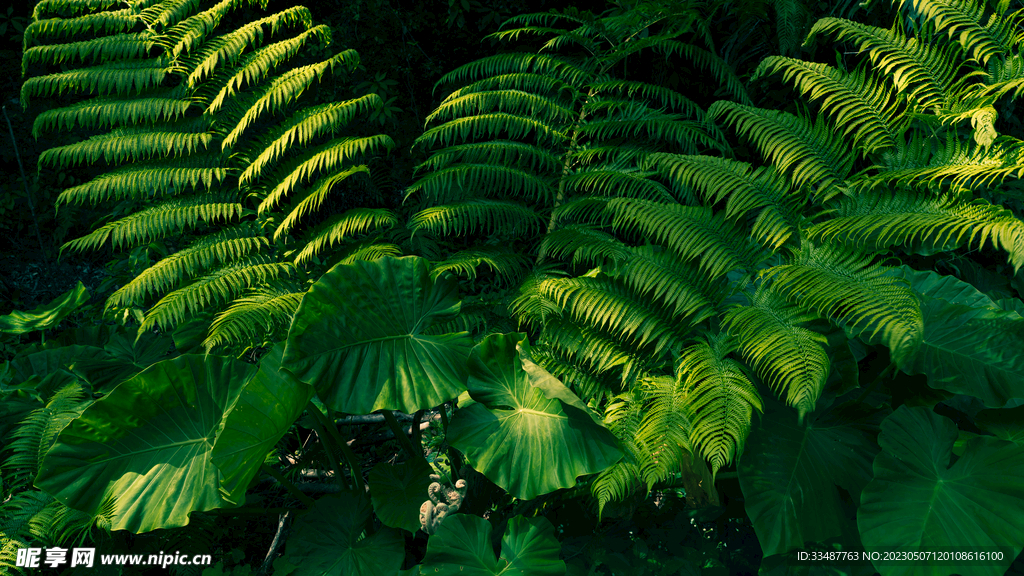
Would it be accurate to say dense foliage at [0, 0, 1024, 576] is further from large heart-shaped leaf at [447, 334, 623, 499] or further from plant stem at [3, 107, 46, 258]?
plant stem at [3, 107, 46, 258]

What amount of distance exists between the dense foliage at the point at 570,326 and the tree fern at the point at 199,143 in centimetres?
1

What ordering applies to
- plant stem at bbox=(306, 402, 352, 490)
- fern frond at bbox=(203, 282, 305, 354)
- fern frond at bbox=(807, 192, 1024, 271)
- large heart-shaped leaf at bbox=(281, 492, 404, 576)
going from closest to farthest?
fern frond at bbox=(807, 192, 1024, 271) < large heart-shaped leaf at bbox=(281, 492, 404, 576) < plant stem at bbox=(306, 402, 352, 490) < fern frond at bbox=(203, 282, 305, 354)

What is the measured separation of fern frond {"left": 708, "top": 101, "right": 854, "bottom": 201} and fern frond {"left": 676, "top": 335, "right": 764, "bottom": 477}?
23.3 inches

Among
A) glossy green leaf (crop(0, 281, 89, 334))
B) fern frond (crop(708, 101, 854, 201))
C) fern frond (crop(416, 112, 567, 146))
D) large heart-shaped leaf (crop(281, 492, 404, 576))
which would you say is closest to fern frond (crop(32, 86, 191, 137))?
glossy green leaf (crop(0, 281, 89, 334))

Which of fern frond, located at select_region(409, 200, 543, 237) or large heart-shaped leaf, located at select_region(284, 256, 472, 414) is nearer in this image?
large heart-shaped leaf, located at select_region(284, 256, 472, 414)

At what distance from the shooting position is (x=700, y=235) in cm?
166

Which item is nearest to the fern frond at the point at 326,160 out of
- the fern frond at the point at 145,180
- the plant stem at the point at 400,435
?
the fern frond at the point at 145,180

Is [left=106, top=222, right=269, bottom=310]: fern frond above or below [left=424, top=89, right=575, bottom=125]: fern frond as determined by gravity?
below

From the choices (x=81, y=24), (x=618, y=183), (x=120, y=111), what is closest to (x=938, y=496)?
(x=618, y=183)

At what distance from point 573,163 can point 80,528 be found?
6.56 feet

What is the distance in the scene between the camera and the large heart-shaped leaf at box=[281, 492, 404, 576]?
1.46m

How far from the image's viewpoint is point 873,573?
1378mm

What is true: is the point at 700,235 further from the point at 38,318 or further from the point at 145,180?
the point at 38,318

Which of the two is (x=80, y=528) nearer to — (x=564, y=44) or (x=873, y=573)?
(x=873, y=573)
